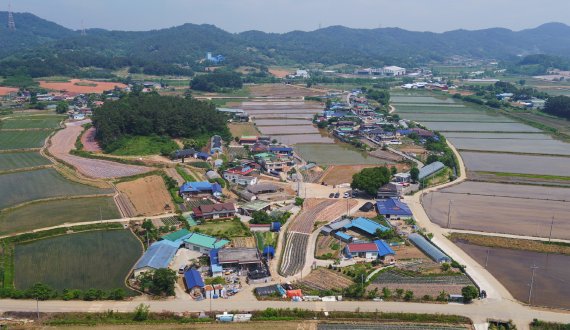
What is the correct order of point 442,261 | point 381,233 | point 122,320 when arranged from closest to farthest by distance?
point 122,320 → point 442,261 → point 381,233

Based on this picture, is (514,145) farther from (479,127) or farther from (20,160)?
(20,160)

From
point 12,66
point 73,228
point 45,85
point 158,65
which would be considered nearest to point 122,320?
point 73,228

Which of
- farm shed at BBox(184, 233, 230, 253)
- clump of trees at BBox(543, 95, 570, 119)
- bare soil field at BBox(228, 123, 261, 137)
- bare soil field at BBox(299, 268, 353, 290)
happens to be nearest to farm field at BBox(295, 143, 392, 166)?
bare soil field at BBox(228, 123, 261, 137)

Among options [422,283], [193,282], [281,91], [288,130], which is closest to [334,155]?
[288,130]

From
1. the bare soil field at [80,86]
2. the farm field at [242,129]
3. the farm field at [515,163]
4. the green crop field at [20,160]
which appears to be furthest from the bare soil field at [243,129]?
the bare soil field at [80,86]

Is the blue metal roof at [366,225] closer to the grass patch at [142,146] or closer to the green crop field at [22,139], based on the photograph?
the grass patch at [142,146]

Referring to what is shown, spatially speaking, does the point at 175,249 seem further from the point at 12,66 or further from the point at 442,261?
the point at 12,66

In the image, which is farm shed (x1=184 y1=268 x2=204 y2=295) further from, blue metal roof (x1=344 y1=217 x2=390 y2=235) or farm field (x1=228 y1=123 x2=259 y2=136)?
farm field (x1=228 y1=123 x2=259 y2=136)
